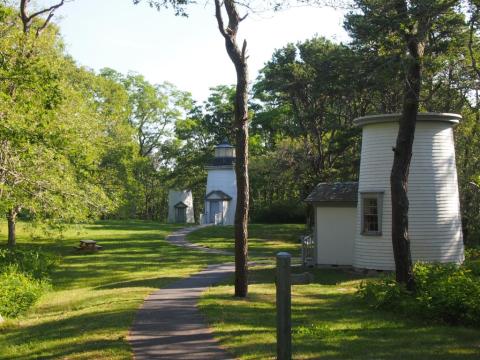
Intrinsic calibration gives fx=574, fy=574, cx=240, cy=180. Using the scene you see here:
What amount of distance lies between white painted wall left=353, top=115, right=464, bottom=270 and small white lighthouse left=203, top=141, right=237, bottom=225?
32.8 meters

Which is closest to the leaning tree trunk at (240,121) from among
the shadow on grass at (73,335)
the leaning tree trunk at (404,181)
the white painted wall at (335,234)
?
the shadow on grass at (73,335)

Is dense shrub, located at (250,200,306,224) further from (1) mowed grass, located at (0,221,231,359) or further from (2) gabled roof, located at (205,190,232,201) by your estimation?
(1) mowed grass, located at (0,221,231,359)

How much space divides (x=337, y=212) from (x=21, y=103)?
12984 millimetres

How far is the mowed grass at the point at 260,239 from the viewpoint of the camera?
106ft

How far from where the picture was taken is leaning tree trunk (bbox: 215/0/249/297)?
1434cm

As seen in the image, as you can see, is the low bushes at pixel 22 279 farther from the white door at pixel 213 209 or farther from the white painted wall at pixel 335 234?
the white door at pixel 213 209

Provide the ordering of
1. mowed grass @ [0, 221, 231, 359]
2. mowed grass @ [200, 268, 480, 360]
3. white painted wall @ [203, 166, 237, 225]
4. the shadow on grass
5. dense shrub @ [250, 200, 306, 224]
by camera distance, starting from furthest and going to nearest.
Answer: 1. white painted wall @ [203, 166, 237, 225]
2. dense shrub @ [250, 200, 306, 224]
3. mowed grass @ [0, 221, 231, 359]
4. the shadow on grass
5. mowed grass @ [200, 268, 480, 360]

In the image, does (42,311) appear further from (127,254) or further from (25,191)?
(127,254)

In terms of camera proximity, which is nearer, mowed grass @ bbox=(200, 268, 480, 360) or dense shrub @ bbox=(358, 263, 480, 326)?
mowed grass @ bbox=(200, 268, 480, 360)

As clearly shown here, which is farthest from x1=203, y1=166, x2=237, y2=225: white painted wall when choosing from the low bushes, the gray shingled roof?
the gray shingled roof

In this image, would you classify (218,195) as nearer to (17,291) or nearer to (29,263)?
(29,263)

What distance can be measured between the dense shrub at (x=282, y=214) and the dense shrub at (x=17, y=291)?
33.3 m

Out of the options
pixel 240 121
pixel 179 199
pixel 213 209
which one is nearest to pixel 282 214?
pixel 213 209

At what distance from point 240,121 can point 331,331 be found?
19.4ft
